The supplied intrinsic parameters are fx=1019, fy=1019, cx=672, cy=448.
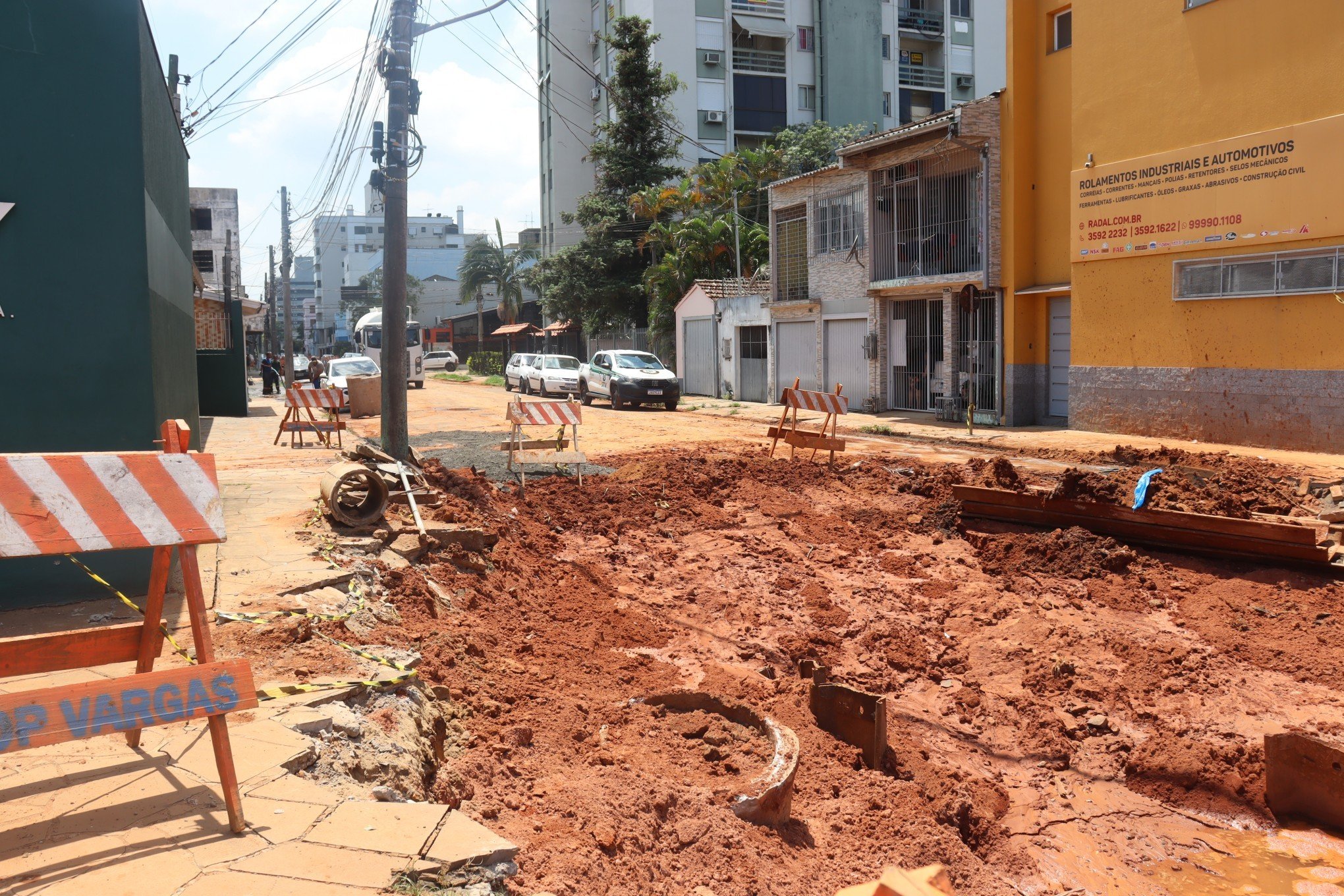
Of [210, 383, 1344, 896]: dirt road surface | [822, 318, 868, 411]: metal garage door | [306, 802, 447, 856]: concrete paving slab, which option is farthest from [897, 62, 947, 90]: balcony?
[306, 802, 447, 856]: concrete paving slab

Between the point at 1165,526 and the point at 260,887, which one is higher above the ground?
the point at 1165,526

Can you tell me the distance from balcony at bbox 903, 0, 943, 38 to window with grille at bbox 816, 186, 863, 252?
30709 millimetres

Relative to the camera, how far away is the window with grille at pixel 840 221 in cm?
2689

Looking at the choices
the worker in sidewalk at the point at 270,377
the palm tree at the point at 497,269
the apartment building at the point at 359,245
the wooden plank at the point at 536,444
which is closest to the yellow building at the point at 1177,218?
the wooden plank at the point at 536,444

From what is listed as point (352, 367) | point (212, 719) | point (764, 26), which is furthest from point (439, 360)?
point (212, 719)

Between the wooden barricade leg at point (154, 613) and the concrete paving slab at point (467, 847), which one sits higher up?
the wooden barricade leg at point (154, 613)

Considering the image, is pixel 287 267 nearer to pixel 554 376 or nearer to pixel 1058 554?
pixel 554 376

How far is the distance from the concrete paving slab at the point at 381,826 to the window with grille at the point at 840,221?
24.6m

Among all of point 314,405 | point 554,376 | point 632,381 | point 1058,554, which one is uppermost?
point 554,376

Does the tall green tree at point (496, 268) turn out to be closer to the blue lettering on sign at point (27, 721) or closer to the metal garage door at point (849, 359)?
the metal garage door at point (849, 359)

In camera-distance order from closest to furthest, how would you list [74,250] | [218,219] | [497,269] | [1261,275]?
[74,250]
[1261,275]
[497,269]
[218,219]

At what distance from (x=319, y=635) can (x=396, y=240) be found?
815cm

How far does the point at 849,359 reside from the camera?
27766mm

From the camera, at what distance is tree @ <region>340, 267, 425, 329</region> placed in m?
88.9
